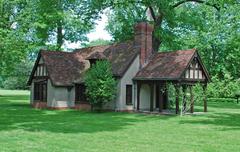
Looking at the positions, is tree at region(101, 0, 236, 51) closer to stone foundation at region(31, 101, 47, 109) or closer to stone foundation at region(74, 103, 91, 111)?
stone foundation at region(74, 103, 91, 111)

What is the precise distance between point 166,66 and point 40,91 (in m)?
13.0

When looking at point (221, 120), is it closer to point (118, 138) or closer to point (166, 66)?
point (166, 66)

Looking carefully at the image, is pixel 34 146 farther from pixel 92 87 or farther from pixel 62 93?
pixel 62 93

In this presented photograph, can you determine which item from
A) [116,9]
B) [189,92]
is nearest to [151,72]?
[189,92]

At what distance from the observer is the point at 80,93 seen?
128 feet

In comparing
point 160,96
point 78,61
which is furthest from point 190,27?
point 160,96

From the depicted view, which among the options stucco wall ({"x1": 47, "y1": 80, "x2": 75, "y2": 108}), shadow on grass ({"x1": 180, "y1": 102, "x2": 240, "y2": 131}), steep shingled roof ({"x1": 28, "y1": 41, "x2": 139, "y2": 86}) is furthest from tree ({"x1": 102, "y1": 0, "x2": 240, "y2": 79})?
shadow on grass ({"x1": 180, "y1": 102, "x2": 240, "y2": 131})

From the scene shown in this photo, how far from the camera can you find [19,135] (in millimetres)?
18234

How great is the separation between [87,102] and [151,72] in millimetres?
6518

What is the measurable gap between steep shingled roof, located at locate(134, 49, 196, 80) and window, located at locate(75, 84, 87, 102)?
531 cm

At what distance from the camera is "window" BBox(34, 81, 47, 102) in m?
40.1

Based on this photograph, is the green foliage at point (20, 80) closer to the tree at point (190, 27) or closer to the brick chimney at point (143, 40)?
the tree at point (190, 27)

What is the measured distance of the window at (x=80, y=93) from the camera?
3853 cm

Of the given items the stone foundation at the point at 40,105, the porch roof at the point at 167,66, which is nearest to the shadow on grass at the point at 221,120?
the porch roof at the point at 167,66
